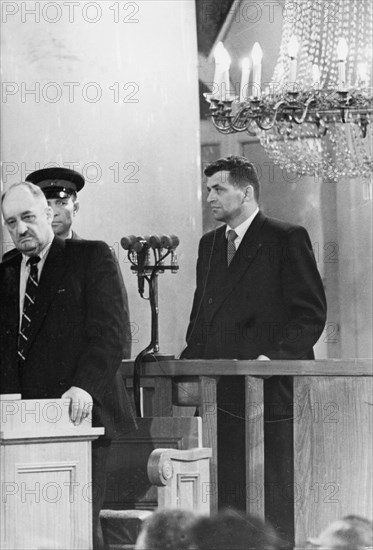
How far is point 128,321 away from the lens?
311 centimetres

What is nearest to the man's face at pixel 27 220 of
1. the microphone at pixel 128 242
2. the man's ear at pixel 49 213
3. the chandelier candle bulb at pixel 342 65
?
the man's ear at pixel 49 213

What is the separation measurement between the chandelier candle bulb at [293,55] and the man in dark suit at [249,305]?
190 millimetres

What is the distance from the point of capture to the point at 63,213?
3.12m

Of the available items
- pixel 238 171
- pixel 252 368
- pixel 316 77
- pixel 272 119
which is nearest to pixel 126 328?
pixel 252 368

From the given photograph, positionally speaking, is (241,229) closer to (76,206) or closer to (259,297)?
(259,297)

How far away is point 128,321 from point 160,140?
36 cm

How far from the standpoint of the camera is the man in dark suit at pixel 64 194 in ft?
10.2

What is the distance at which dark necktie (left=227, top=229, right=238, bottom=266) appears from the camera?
313 cm

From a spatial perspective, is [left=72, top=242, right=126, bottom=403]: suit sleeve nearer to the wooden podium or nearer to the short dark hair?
the wooden podium

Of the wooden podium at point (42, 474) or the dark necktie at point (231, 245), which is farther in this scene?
the dark necktie at point (231, 245)

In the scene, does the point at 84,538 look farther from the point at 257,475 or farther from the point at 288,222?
the point at 288,222

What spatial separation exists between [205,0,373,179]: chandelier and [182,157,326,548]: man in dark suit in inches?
3.7

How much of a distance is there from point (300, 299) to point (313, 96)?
39 cm

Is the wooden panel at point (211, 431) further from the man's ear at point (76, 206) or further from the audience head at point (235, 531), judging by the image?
the man's ear at point (76, 206)
